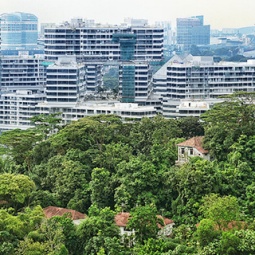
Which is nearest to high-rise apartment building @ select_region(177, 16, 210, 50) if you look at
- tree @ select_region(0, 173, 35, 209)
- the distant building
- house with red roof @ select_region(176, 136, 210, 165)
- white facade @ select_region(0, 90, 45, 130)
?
white facade @ select_region(0, 90, 45, 130)

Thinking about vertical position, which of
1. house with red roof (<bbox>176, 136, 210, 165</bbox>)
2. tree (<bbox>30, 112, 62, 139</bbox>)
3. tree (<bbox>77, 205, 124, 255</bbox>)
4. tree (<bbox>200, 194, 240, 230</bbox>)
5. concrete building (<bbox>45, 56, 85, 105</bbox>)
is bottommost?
tree (<bbox>77, 205, 124, 255</bbox>)

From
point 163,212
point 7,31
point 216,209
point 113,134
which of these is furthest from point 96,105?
point 7,31

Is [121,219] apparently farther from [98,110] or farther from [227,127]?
[98,110]

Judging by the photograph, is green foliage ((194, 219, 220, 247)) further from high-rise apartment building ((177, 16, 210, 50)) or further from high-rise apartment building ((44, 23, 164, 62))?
high-rise apartment building ((177, 16, 210, 50))

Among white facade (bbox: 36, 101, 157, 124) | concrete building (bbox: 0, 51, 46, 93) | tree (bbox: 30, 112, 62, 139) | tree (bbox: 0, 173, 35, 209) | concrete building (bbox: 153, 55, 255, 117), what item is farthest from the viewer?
concrete building (bbox: 0, 51, 46, 93)

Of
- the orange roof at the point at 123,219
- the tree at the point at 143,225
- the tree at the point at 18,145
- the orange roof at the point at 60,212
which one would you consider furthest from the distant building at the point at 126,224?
the tree at the point at 18,145
